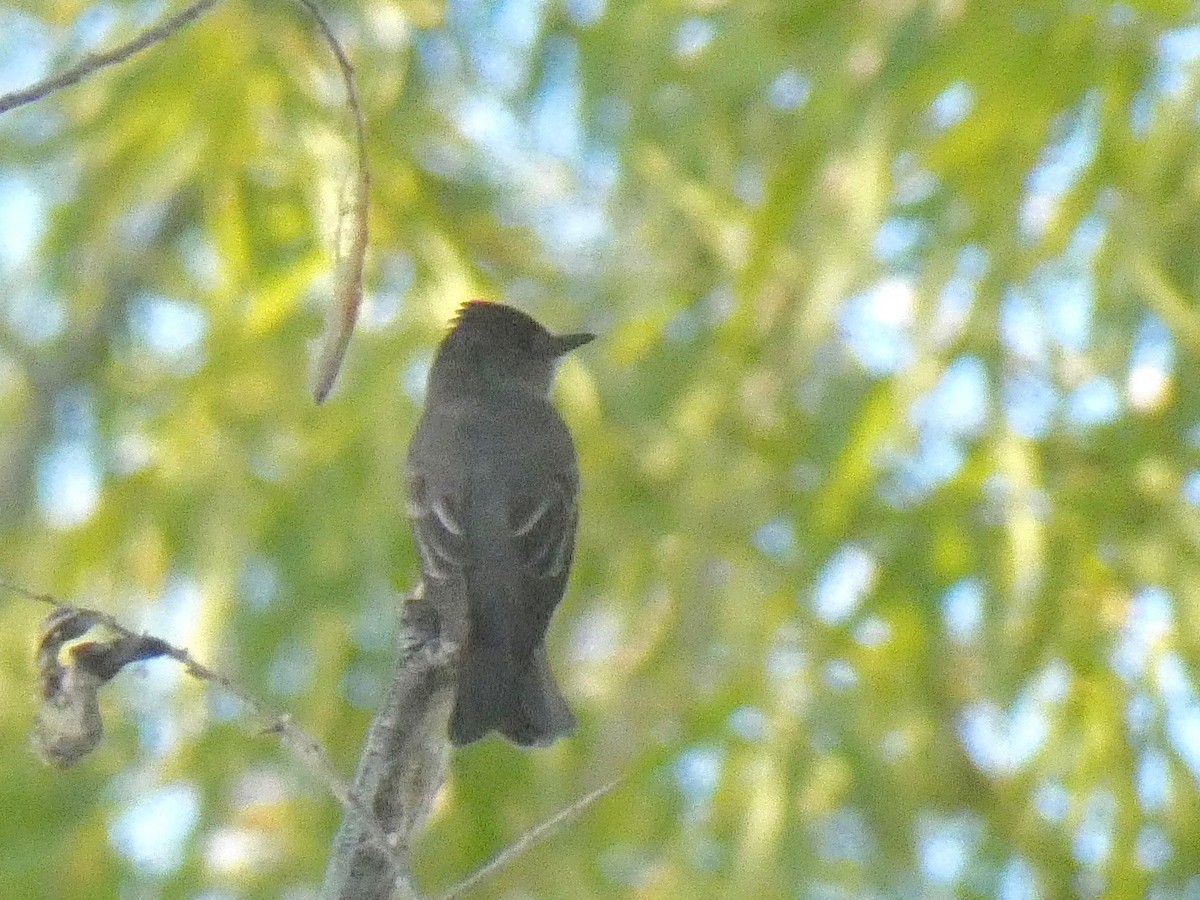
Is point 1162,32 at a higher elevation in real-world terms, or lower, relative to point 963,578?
higher

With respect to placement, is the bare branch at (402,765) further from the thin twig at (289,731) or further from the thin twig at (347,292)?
the thin twig at (347,292)

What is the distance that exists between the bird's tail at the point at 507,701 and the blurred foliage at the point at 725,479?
1.07 m

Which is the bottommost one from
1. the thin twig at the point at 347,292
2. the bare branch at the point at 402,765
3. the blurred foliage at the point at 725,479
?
the blurred foliage at the point at 725,479

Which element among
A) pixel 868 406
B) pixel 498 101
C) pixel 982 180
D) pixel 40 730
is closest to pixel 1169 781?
pixel 868 406

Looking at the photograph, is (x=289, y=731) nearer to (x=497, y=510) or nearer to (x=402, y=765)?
(x=402, y=765)

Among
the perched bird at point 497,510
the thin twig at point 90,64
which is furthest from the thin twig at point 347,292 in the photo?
the perched bird at point 497,510

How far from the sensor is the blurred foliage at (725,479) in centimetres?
518

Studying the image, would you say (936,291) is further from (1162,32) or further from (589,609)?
(589,609)

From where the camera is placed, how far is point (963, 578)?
5473mm

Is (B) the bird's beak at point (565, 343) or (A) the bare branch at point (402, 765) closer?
(A) the bare branch at point (402, 765)

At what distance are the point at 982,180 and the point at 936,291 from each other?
329 mm

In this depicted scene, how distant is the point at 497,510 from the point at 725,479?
131 centimetres

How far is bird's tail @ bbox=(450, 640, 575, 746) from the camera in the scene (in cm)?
381

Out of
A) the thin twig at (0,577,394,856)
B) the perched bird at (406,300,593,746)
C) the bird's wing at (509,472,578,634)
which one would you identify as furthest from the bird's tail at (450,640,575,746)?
the thin twig at (0,577,394,856)
